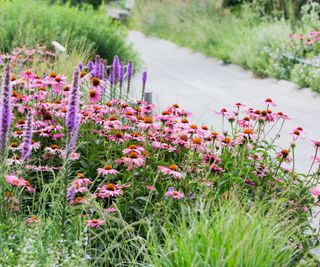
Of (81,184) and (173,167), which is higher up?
(173,167)

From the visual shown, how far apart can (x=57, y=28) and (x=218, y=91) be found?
11.3 feet

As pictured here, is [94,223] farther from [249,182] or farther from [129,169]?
[249,182]

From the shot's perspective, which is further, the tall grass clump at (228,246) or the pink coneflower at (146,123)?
the pink coneflower at (146,123)

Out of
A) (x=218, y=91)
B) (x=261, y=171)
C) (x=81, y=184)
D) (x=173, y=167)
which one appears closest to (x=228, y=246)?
(x=173, y=167)

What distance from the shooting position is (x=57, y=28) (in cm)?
1256

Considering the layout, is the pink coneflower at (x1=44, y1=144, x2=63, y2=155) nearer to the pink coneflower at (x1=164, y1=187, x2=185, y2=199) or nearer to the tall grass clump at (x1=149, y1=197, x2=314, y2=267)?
the pink coneflower at (x1=164, y1=187, x2=185, y2=199)

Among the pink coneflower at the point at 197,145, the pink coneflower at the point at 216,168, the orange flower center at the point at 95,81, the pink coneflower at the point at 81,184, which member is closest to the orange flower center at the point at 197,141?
the pink coneflower at the point at 197,145

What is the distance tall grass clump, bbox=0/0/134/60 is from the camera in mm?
12102

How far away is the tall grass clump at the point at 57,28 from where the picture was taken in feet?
39.7

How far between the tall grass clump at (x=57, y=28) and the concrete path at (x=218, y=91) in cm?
114

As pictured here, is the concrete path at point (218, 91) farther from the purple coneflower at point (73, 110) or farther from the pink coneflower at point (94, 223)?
the purple coneflower at point (73, 110)

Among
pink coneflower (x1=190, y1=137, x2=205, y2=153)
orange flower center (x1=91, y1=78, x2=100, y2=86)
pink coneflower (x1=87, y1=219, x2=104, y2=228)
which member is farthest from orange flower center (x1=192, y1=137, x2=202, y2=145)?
pink coneflower (x1=87, y1=219, x2=104, y2=228)

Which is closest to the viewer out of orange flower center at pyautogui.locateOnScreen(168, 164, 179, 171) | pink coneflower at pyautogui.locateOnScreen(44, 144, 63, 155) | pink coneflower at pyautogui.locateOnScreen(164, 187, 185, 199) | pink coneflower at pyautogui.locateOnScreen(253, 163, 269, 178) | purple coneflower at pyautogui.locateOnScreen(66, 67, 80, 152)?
purple coneflower at pyautogui.locateOnScreen(66, 67, 80, 152)

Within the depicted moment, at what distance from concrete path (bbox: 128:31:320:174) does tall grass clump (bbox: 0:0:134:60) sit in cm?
114
